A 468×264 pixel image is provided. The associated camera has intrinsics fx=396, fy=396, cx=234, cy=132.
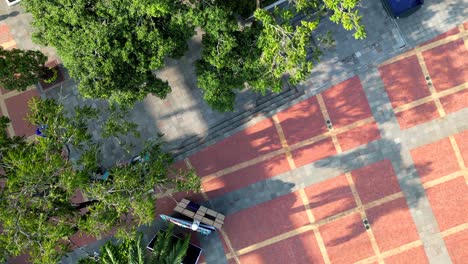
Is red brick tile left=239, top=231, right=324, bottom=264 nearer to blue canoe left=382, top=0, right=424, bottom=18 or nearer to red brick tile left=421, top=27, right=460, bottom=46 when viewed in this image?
red brick tile left=421, top=27, right=460, bottom=46

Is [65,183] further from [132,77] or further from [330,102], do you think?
[330,102]

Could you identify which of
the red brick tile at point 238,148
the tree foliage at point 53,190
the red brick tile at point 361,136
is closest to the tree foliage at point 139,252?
the tree foliage at point 53,190

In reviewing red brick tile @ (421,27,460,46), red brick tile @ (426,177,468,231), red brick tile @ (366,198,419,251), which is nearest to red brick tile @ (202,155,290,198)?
red brick tile @ (366,198,419,251)

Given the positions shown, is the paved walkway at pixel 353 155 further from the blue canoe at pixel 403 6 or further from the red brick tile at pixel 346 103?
the blue canoe at pixel 403 6

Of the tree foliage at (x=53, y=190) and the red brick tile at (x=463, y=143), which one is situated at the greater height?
the tree foliage at (x=53, y=190)

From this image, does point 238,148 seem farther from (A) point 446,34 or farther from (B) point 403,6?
(A) point 446,34

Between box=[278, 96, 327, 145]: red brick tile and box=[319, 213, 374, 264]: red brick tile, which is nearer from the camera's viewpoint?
box=[319, 213, 374, 264]: red brick tile

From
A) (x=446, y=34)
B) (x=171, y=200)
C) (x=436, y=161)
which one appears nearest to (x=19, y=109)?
(x=171, y=200)
